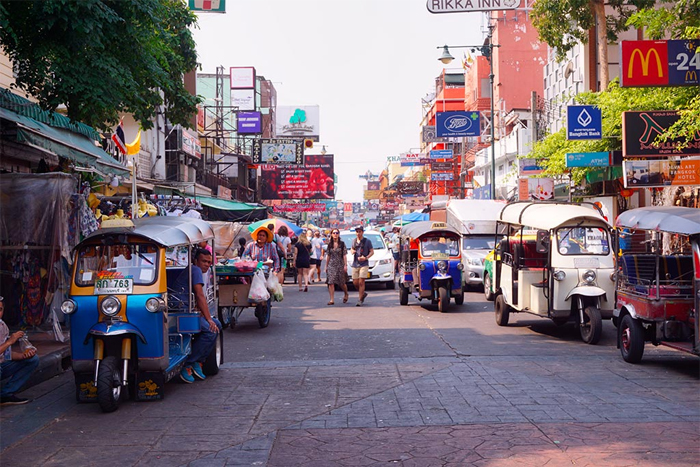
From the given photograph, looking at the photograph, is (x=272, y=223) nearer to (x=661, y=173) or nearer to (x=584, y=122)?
(x=584, y=122)

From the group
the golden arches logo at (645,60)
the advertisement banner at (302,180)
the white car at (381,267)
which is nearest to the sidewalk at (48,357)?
the golden arches logo at (645,60)

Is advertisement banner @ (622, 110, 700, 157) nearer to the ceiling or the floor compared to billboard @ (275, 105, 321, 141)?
nearer to the floor

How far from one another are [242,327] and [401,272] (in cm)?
549

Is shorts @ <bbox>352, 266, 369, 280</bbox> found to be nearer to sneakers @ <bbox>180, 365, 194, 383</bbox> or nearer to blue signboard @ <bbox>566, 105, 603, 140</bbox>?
blue signboard @ <bbox>566, 105, 603, 140</bbox>

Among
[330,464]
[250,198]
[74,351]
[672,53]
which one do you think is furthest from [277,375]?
[250,198]

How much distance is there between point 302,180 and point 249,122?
7.00 m

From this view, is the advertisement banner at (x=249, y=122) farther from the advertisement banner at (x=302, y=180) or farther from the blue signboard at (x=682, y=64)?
the blue signboard at (x=682, y=64)

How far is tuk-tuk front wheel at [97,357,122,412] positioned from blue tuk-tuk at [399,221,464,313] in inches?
407

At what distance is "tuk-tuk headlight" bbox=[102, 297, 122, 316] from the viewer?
7.96 metres

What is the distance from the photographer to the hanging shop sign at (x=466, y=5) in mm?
10375

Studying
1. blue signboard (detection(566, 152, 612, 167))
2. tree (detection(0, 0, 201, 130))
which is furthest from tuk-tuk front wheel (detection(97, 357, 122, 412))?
blue signboard (detection(566, 152, 612, 167))

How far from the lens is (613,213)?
26797 mm

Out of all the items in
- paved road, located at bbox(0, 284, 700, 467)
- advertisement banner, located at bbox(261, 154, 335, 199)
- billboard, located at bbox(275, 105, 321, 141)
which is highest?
billboard, located at bbox(275, 105, 321, 141)

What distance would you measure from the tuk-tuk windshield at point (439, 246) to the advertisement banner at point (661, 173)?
432 cm
